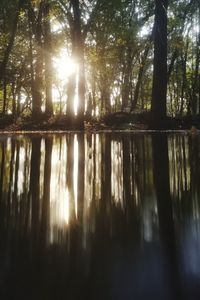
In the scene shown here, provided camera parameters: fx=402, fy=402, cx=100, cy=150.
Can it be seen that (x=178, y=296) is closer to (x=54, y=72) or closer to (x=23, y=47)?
(x=54, y=72)

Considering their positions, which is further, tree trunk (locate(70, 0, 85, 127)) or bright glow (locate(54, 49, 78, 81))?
bright glow (locate(54, 49, 78, 81))

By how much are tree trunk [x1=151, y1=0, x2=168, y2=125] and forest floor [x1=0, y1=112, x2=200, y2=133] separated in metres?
0.53

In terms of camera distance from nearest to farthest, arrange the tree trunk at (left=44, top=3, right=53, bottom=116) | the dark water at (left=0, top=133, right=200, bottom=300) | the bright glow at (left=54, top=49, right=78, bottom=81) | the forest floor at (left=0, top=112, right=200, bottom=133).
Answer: the dark water at (left=0, top=133, right=200, bottom=300) → the forest floor at (left=0, top=112, right=200, bottom=133) → the tree trunk at (left=44, top=3, right=53, bottom=116) → the bright glow at (left=54, top=49, right=78, bottom=81)

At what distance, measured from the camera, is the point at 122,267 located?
2025 mm

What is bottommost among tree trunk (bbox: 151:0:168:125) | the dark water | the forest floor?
the dark water

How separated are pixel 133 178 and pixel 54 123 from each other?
15.2 meters

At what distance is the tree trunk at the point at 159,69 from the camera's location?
63.3ft

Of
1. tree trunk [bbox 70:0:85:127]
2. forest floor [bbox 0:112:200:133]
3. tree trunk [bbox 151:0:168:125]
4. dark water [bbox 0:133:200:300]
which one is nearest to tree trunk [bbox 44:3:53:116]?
forest floor [bbox 0:112:200:133]

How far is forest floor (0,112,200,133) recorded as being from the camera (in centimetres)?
1914

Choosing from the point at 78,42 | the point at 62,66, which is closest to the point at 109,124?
the point at 78,42

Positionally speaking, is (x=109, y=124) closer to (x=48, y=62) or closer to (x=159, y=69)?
(x=159, y=69)

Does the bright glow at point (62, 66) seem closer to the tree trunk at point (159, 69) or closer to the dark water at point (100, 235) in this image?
the tree trunk at point (159, 69)

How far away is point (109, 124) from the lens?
20.9 meters

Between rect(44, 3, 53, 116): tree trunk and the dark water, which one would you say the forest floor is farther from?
the dark water
